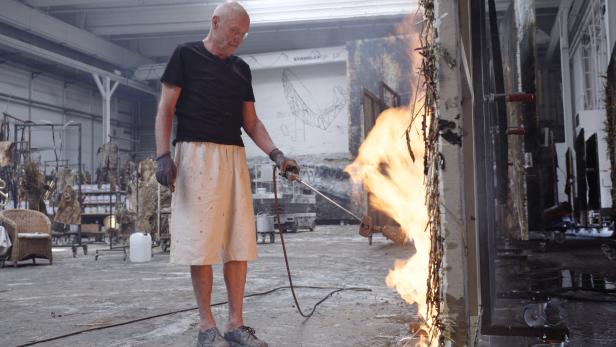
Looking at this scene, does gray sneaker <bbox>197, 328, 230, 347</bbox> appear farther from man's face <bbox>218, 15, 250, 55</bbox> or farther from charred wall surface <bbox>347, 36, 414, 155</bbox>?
charred wall surface <bbox>347, 36, 414, 155</bbox>

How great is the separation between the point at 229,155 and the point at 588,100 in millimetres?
15641

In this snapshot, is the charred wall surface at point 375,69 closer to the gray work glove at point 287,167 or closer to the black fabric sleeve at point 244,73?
the black fabric sleeve at point 244,73

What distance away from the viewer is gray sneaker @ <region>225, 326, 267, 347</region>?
2645 mm

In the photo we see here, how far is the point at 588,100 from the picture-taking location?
15398 millimetres

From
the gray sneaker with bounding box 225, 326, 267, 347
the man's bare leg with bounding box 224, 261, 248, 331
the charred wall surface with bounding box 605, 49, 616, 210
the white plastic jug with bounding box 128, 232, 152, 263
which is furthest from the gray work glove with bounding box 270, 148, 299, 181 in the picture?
the charred wall surface with bounding box 605, 49, 616, 210

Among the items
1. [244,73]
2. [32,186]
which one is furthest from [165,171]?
[32,186]

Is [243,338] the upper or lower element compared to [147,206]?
lower

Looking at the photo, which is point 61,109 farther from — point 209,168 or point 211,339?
point 211,339

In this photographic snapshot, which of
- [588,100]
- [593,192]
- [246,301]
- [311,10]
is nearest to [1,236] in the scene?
[246,301]

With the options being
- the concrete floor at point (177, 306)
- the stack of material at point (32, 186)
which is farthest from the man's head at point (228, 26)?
the stack of material at point (32, 186)

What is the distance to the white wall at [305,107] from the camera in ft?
69.4

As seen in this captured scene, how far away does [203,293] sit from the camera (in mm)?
2688

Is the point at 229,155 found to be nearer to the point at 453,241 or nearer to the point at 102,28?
the point at 453,241

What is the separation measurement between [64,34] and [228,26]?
59.4 ft
